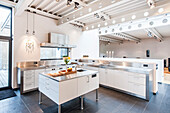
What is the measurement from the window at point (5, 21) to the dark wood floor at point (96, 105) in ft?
8.07

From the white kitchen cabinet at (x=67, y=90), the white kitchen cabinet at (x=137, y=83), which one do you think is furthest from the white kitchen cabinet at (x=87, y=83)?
the white kitchen cabinet at (x=137, y=83)

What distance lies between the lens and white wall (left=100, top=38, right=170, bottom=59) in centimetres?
895

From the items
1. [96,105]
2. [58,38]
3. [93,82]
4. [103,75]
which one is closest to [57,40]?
[58,38]

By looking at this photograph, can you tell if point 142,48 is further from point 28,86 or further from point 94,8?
point 28,86

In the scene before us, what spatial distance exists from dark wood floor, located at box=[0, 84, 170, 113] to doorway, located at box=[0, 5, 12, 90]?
1223 mm

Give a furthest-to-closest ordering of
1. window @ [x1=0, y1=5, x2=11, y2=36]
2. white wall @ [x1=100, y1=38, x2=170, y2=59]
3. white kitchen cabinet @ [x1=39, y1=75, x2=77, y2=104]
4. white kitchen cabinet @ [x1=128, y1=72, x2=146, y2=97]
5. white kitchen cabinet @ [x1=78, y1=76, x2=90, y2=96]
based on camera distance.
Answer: white wall @ [x1=100, y1=38, x2=170, y2=59], window @ [x1=0, y1=5, x2=11, y2=36], white kitchen cabinet @ [x1=128, y1=72, x2=146, y2=97], white kitchen cabinet @ [x1=78, y1=76, x2=90, y2=96], white kitchen cabinet @ [x1=39, y1=75, x2=77, y2=104]

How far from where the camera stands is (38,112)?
2.20m

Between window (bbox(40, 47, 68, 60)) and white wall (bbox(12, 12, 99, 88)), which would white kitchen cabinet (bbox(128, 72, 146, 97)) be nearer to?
white wall (bbox(12, 12, 99, 88))

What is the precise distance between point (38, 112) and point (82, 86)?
1175 mm

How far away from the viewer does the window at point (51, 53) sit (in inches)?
173

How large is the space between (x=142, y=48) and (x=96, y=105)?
32.7 ft

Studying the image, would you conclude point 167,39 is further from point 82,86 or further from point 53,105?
point 53,105

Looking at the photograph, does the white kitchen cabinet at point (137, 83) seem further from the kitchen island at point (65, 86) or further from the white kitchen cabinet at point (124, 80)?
the kitchen island at point (65, 86)

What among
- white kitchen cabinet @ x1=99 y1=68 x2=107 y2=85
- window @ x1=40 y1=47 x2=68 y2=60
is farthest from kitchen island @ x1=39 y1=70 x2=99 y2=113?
window @ x1=40 y1=47 x2=68 y2=60
